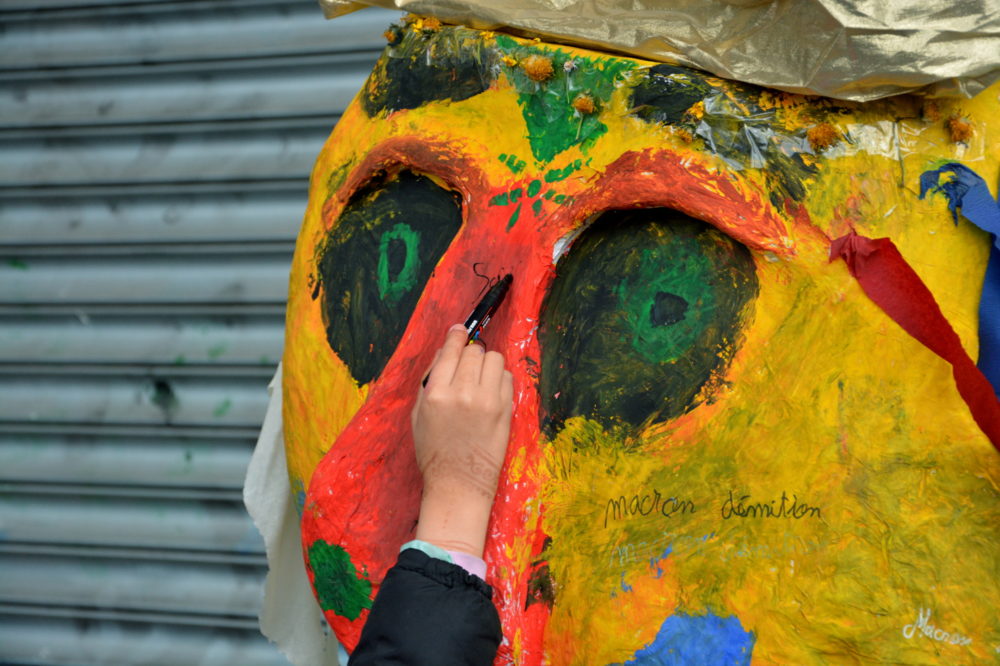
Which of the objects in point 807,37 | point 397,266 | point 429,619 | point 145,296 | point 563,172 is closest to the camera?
point 429,619

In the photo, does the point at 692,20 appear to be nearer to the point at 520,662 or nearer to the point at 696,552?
the point at 696,552

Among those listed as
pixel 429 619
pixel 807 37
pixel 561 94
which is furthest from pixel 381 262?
pixel 807 37

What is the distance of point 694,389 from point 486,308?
30cm

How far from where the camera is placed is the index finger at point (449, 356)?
1.21 m

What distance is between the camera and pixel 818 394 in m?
1.18

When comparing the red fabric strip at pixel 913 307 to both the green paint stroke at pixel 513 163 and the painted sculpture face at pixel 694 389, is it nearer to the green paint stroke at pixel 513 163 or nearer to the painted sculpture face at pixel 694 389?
the painted sculpture face at pixel 694 389

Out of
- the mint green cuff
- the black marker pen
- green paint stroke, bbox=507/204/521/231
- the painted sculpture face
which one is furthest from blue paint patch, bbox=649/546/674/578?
green paint stroke, bbox=507/204/521/231

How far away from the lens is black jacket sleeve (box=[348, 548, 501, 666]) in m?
1.09

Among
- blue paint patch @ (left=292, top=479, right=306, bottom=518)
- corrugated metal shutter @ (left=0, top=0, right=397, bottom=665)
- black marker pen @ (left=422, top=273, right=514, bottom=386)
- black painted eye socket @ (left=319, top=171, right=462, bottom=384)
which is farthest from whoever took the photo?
corrugated metal shutter @ (left=0, top=0, right=397, bottom=665)

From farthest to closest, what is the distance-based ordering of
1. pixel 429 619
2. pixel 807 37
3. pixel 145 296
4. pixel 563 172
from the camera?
pixel 145 296
pixel 563 172
pixel 807 37
pixel 429 619

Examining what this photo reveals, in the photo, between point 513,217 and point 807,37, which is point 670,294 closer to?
point 513,217

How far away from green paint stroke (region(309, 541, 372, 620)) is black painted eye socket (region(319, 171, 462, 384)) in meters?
0.26

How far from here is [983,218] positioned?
1146 mm
